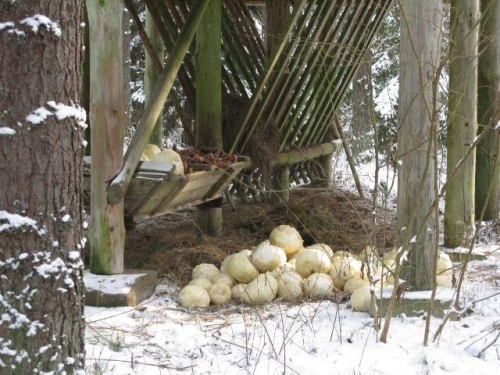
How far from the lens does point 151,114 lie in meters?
5.00

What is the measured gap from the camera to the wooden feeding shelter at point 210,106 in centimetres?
475

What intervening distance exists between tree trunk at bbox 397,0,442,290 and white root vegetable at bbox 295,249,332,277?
26.5 inches

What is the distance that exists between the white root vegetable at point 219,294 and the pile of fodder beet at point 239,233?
443 mm

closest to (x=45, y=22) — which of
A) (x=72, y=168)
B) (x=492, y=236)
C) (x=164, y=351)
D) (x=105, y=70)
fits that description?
(x=72, y=168)

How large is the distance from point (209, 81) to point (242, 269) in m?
2.01

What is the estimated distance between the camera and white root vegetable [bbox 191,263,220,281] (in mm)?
5145

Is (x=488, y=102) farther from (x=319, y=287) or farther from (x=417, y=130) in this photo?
(x=319, y=287)

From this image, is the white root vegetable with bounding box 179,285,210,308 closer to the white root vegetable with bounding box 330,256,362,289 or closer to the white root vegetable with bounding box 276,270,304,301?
the white root vegetable with bounding box 276,270,304,301

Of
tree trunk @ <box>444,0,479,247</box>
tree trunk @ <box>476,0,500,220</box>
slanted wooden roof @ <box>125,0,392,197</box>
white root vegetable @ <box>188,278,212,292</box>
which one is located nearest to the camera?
white root vegetable @ <box>188,278,212,292</box>

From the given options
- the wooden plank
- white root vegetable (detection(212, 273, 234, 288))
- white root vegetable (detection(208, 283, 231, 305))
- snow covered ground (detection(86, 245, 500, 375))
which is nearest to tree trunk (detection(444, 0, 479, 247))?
snow covered ground (detection(86, 245, 500, 375))

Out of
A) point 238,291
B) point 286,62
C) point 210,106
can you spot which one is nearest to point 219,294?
point 238,291

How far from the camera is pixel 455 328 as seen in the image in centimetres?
408

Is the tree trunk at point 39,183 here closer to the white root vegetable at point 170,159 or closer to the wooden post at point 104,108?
the wooden post at point 104,108

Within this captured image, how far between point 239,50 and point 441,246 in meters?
3.22
